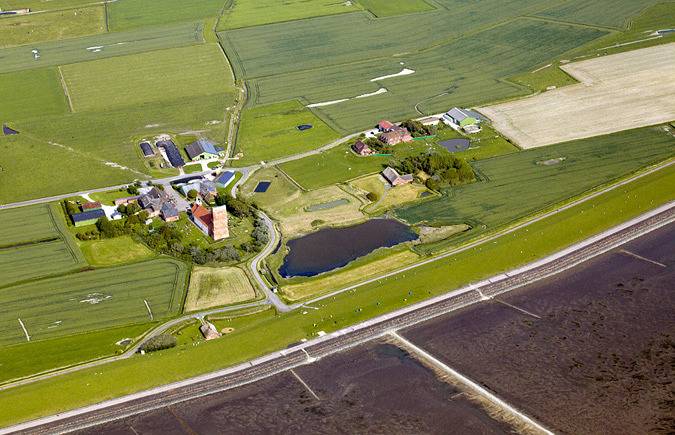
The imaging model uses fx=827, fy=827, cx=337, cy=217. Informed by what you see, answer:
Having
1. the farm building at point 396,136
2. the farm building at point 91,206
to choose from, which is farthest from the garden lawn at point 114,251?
the farm building at point 396,136

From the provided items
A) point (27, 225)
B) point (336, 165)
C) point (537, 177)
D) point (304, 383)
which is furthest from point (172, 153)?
point (304, 383)

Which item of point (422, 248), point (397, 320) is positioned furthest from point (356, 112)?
point (397, 320)

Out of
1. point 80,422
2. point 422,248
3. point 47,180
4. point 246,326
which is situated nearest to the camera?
point 80,422

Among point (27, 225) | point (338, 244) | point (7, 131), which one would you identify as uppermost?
point (338, 244)

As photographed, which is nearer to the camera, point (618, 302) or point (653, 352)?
point (653, 352)

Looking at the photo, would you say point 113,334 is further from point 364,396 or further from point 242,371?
point 364,396

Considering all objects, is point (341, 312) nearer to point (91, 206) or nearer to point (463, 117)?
point (91, 206)

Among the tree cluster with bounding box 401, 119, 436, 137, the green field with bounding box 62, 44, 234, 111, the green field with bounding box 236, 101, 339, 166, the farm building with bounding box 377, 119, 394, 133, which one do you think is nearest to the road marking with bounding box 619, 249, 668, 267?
the tree cluster with bounding box 401, 119, 436, 137
